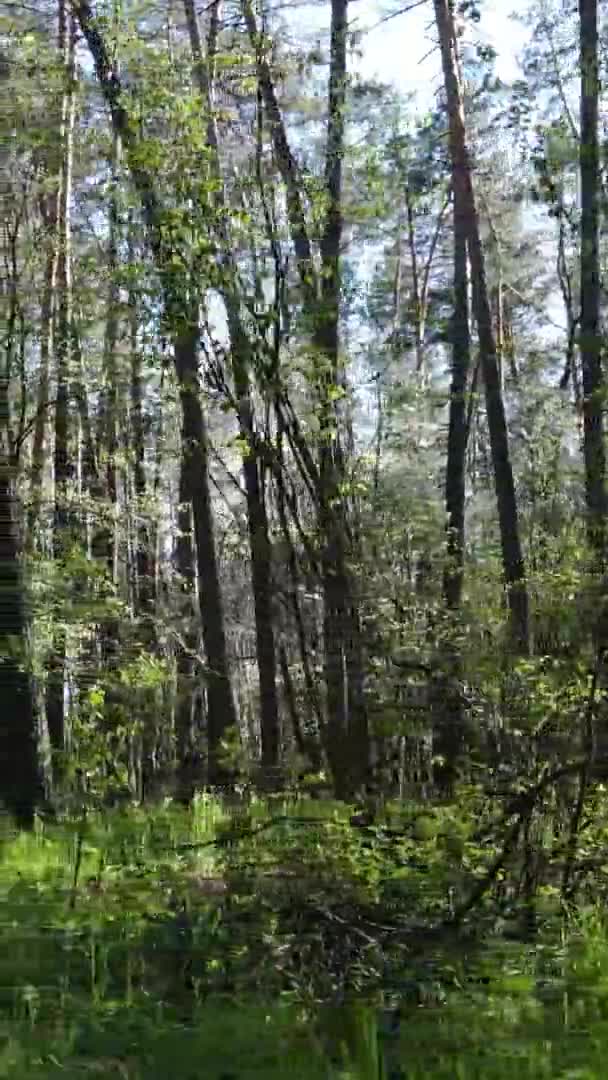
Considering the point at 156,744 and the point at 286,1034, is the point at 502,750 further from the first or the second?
the point at 156,744

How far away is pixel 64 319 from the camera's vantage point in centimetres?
1060

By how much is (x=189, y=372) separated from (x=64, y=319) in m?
5.27

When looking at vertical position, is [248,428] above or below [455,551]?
above

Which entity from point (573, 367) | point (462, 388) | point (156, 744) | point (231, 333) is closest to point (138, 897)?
point (231, 333)

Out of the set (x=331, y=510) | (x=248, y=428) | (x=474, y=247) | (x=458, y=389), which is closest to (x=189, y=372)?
(x=248, y=428)

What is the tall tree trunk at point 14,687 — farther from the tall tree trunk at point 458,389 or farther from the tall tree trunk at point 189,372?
the tall tree trunk at point 458,389

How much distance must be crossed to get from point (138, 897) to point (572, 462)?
1411cm

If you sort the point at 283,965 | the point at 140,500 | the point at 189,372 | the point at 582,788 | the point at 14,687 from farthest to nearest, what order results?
the point at 140,500 → the point at 189,372 → the point at 14,687 → the point at 582,788 → the point at 283,965

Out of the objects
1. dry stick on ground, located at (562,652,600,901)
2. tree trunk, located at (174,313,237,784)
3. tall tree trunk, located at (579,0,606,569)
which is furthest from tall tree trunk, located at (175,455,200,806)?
tall tree trunk, located at (579,0,606,569)

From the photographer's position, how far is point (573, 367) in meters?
16.0

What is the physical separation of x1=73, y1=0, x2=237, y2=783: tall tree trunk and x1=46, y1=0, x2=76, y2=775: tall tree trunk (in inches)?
41.5

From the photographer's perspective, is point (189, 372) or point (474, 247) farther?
point (474, 247)

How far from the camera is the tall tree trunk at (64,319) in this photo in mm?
7984

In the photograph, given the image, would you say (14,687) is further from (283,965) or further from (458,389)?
(458,389)
